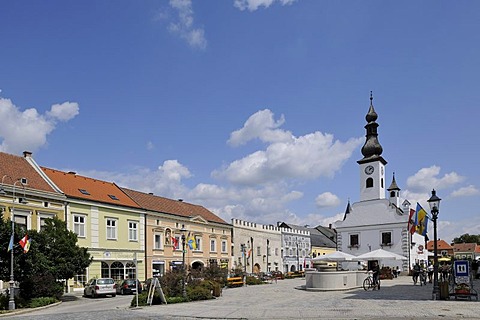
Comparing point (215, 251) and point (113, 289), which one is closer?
point (113, 289)

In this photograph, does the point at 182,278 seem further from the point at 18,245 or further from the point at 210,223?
the point at 210,223

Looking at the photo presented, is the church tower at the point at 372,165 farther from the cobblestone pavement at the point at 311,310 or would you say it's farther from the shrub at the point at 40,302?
the shrub at the point at 40,302

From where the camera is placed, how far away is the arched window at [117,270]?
4247cm

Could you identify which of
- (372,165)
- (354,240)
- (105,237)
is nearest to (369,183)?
(372,165)

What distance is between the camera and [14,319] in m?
20.1

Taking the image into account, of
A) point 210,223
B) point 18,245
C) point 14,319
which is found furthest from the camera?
point 210,223

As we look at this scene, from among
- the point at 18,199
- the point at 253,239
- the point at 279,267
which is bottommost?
the point at 279,267

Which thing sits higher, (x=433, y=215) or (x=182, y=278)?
(x=433, y=215)

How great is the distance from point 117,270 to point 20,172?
38.3 ft

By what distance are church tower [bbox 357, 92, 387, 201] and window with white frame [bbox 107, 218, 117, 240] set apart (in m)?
32.6

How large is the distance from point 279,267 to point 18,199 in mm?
45463

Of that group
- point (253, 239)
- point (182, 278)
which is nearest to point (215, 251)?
point (253, 239)

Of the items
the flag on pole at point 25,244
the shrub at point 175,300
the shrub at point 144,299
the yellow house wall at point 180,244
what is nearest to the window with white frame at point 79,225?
the yellow house wall at point 180,244

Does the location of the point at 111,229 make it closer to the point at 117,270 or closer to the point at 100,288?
the point at 117,270
